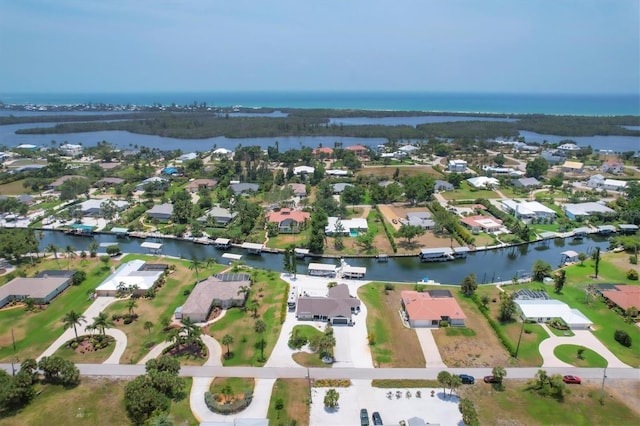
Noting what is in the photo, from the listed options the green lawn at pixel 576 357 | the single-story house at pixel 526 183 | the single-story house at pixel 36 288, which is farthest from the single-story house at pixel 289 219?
the single-story house at pixel 526 183

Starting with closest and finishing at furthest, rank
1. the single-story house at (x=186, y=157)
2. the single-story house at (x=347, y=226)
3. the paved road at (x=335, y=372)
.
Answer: the paved road at (x=335, y=372), the single-story house at (x=347, y=226), the single-story house at (x=186, y=157)

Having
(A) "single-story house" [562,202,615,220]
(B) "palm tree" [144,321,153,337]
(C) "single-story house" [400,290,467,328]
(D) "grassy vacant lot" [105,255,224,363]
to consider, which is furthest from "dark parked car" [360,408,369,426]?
(A) "single-story house" [562,202,615,220]

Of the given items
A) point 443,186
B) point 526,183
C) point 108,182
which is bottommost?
point 108,182

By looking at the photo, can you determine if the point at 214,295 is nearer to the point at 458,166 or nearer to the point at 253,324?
the point at 253,324

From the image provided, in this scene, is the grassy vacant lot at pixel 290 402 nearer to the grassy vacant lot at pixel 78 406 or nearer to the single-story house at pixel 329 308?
the single-story house at pixel 329 308

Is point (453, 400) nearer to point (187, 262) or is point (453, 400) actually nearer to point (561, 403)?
point (561, 403)

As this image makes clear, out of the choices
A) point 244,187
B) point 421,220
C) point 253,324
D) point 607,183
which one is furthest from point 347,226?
point 607,183
